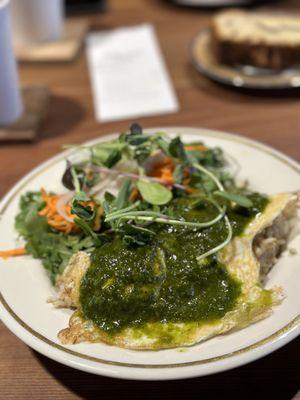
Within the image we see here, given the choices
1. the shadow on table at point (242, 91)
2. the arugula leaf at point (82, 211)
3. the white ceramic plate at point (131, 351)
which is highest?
the arugula leaf at point (82, 211)

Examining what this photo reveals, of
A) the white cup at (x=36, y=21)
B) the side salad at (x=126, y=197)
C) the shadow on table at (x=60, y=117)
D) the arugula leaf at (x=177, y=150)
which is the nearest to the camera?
the side salad at (x=126, y=197)

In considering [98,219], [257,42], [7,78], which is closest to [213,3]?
[257,42]

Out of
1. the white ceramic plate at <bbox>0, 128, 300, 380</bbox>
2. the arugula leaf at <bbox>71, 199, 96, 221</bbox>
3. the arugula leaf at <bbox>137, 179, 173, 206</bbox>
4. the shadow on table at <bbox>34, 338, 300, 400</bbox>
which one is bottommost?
the shadow on table at <bbox>34, 338, 300, 400</bbox>

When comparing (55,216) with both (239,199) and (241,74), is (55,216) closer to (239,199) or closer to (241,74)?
(239,199)

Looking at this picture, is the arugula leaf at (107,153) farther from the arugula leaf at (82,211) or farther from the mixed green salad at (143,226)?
the arugula leaf at (82,211)

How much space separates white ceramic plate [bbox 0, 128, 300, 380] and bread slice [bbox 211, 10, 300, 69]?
115cm

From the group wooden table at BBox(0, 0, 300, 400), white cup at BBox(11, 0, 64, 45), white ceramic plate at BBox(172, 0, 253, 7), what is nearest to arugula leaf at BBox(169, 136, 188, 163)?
wooden table at BBox(0, 0, 300, 400)

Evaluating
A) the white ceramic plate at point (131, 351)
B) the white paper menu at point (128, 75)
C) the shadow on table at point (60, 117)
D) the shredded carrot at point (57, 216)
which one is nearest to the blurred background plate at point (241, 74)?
the white paper menu at point (128, 75)

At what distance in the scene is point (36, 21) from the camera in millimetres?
2928

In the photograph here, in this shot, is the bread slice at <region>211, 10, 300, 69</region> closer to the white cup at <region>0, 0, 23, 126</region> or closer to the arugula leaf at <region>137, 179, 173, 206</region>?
the white cup at <region>0, 0, 23, 126</region>

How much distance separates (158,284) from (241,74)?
164 centimetres

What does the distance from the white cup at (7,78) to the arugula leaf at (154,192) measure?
108 centimetres

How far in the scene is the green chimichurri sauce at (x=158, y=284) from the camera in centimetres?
121

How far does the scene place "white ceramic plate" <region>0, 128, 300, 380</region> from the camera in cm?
107
